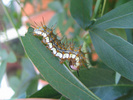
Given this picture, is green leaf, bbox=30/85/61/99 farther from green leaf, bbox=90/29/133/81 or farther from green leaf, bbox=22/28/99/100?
green leaf, bbox=90/29/133/81

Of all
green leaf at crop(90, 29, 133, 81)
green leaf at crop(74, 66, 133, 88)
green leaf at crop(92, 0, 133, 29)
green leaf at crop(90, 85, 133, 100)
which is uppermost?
green leaf at crop(92, 0, 133, 29)

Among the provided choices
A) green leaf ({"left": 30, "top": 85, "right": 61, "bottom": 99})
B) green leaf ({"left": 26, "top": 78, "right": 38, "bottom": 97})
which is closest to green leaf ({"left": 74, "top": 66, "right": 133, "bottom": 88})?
green leaf ({"left": 30, "top": 85, "right": 61, "bottom": 99})

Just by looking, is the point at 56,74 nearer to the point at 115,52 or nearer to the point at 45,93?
the point at 45,93

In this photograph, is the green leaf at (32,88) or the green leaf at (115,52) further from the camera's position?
the green leaf at (32,88)

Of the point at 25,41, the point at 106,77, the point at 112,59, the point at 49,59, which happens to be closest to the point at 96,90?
the point at 106,77

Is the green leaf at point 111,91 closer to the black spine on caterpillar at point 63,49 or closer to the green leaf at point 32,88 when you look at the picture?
the black spine on caterpillar at point 63,49

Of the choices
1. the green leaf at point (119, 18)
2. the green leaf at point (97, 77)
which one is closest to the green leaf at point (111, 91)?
the green leaf at point (97, 77)
